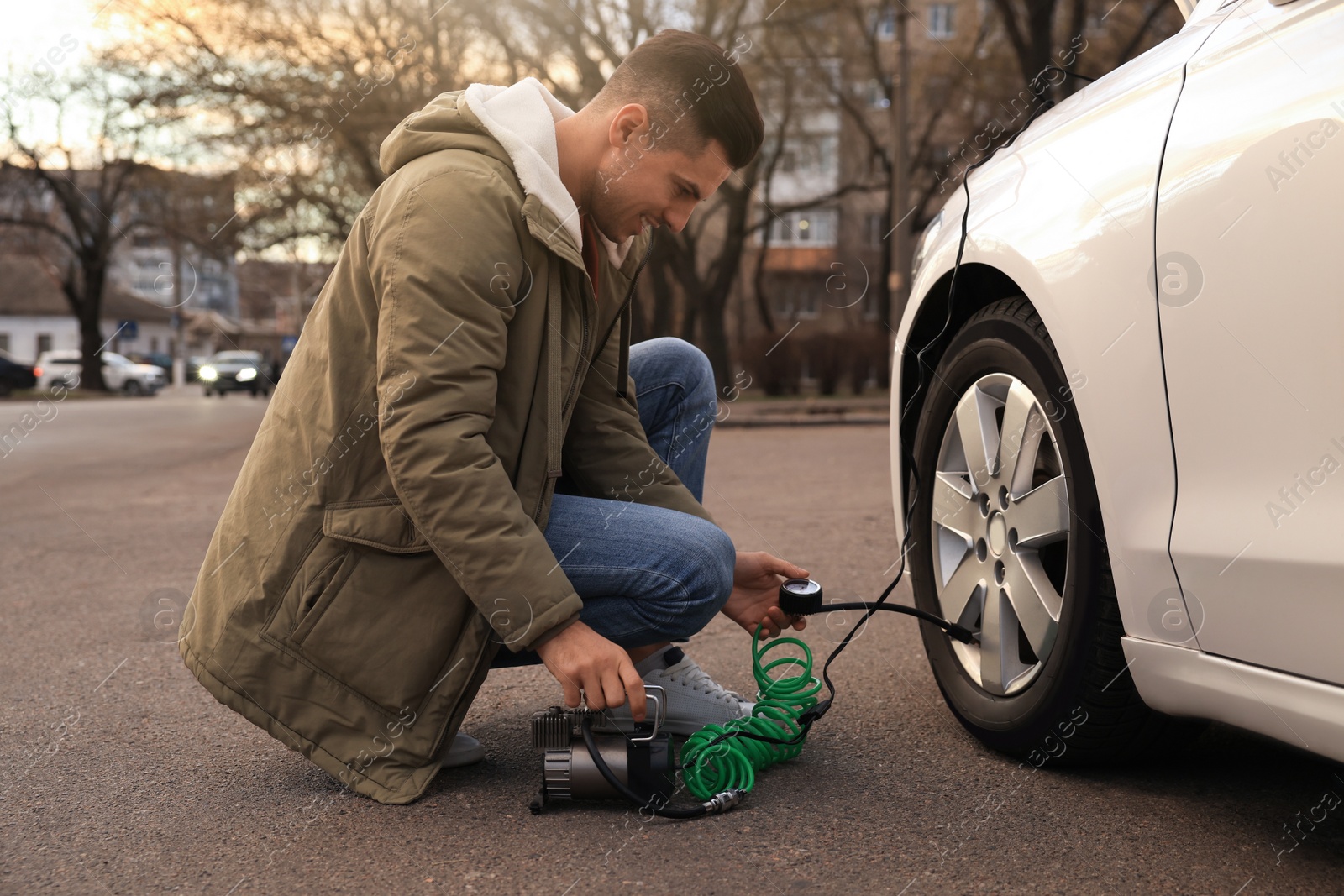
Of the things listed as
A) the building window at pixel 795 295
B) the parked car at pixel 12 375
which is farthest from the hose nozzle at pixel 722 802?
the building window at pixel 795 295

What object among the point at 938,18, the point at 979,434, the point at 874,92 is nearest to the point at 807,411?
the point at 874,92

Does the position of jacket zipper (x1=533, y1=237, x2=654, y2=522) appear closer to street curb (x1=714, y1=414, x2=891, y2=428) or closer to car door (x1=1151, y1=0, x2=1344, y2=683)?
car door (x1=1151, y1=0, x2=1344, y2=683)

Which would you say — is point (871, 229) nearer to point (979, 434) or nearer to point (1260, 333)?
point (979, 434)

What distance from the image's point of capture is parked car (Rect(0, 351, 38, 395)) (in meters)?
35.4

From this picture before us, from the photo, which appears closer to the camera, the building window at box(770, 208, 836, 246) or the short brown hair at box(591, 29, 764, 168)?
the short brown hair at box(591, 29, 764, 168)

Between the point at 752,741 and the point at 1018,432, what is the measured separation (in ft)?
2.61

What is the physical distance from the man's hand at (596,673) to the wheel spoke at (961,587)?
0.82 meters

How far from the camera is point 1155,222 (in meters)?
1.88

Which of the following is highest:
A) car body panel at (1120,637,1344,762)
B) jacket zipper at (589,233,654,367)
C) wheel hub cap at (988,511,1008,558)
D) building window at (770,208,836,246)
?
building window at (770,208,836,246)

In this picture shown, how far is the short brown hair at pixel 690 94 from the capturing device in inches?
86.0

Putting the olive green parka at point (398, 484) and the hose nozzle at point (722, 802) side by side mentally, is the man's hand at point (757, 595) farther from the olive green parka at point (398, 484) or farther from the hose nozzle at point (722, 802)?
the olive green parka at point (398, 484)

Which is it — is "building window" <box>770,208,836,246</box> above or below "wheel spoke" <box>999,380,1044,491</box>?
above

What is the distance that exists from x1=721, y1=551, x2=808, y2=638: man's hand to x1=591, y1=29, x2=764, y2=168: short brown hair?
2.70 feet

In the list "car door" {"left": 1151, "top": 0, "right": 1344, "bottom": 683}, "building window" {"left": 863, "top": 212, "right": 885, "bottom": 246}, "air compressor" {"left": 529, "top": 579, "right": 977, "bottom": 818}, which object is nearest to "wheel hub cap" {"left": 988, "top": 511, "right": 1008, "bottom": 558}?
"air compressor" {"left": 529, "top": 579, "right": 977, "bottom": 818}
